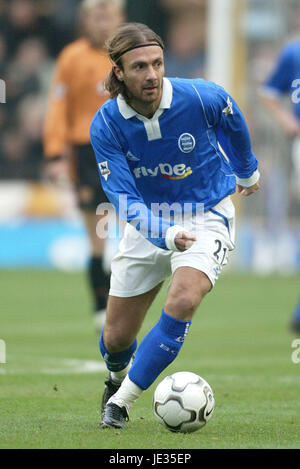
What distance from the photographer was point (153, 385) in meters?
6.03

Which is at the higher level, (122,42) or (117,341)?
(122,42)

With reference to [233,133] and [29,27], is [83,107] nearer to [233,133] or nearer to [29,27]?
[233,133]

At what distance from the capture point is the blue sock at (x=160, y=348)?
14.7 ft

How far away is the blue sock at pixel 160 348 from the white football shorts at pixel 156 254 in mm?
296

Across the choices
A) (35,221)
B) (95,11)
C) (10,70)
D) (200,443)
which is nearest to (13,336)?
(95,11)

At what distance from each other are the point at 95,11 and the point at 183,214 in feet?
12.6

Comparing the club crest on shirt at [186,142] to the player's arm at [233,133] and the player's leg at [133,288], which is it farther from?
the player's leg at [133,288]

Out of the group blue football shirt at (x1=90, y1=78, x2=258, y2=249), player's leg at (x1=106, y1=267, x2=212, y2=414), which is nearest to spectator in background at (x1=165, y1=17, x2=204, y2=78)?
blue football shirt at (x1=90, y1=78, x2=258, y2=249)

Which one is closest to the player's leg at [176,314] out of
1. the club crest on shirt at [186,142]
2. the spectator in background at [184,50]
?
the club crest on shirt at [186,142]

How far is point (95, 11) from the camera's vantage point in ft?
27.1

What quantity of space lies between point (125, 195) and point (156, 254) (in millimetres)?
392

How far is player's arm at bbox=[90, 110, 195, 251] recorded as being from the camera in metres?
4.34

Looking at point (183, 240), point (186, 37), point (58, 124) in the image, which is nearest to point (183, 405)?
point (183, 240)

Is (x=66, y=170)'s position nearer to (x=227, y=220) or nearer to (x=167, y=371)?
(x=167, y=371)
